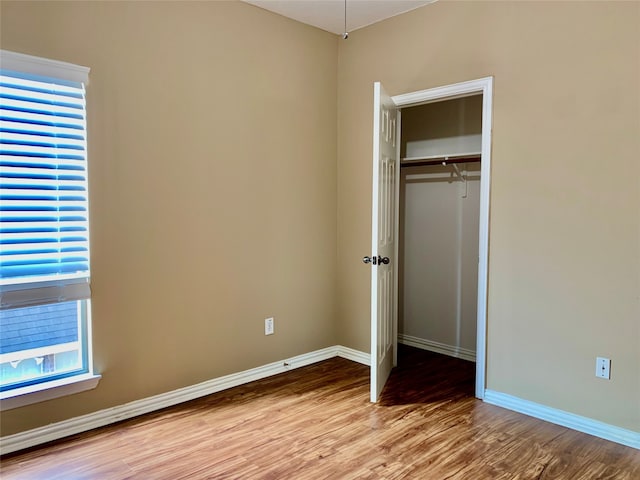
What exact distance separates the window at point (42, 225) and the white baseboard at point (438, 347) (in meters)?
2.79

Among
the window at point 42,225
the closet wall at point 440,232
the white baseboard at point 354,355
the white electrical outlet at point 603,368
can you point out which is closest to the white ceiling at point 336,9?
the closet wall at point 440,232

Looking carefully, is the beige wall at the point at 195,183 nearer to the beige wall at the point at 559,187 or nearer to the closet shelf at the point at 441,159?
the closet shelf at the point at 441,159

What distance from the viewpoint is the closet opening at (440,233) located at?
3912mm

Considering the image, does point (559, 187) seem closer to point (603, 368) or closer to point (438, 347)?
Result: point (603, 368)

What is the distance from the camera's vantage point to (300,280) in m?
3.74

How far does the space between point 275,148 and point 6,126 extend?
169 centimetres

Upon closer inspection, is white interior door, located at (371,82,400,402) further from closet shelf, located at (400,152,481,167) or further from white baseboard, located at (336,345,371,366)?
closet shelf, located at (400,152,481,167)

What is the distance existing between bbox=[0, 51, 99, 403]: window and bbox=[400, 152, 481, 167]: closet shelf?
8.27 feet

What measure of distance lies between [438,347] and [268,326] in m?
1.62

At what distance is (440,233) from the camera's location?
415 centimetres

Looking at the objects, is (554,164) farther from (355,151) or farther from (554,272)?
(355,151)

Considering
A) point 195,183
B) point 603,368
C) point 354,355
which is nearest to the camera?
point 603,368

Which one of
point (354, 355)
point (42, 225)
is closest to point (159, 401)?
point (42, 225)

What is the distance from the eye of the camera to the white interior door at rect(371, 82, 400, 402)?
9.75ft
